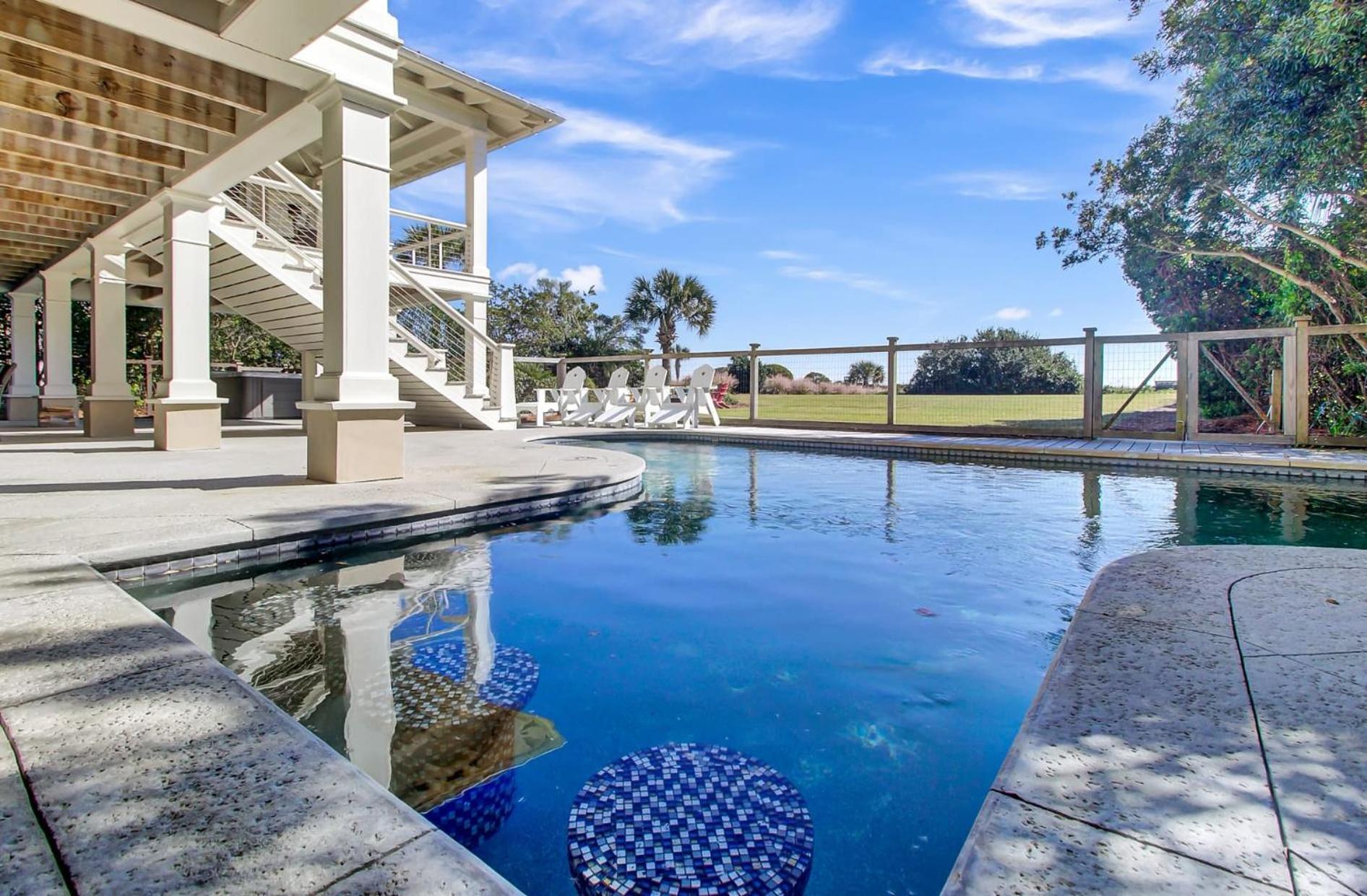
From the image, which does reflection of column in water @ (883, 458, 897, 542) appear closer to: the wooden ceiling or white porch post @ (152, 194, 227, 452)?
the wooden ceiling

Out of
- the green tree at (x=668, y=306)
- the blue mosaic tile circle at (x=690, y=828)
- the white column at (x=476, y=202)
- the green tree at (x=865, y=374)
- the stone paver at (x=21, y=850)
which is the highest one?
the green tree at (x=668, y=306)

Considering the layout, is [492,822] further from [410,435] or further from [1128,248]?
[1128,248]

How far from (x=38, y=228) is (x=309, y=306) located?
3.13 m

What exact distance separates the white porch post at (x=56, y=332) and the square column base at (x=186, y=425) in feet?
16.3

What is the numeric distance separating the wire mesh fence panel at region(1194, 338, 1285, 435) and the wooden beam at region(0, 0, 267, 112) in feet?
34.8

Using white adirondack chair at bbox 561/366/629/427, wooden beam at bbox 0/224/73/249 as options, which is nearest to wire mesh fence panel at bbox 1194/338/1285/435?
white adirondack chair at bbox 561/366/629/427

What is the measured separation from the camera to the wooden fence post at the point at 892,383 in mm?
10391

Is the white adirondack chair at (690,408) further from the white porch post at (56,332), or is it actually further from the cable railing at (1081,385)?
the white porch post at (56,332)

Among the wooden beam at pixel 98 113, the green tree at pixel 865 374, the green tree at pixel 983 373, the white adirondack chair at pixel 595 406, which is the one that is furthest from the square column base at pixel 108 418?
the green tree at pixel 983 373

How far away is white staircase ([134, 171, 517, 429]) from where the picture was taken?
755 centimetres

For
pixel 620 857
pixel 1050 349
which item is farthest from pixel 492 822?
pixel 1050 349

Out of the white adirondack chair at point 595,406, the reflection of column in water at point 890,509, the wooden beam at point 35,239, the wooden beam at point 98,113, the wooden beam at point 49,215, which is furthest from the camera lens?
the white adirondack chair at point 595,406

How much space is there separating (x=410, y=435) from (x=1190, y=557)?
8.33 meters

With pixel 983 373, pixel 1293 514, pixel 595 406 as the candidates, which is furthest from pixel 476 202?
pixel 1293 514
